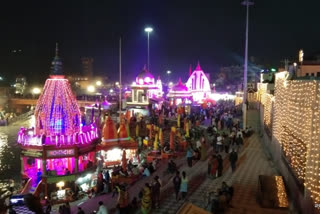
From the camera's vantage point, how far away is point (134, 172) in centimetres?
1733

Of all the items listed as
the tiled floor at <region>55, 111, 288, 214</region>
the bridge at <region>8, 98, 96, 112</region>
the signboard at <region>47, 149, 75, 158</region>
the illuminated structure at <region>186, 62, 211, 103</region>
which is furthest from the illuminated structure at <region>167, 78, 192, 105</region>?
the signboard at <region>47, 149, 75, 158</region>

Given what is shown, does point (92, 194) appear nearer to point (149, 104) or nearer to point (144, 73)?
point (149, 104)

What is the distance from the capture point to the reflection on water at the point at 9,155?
23.5m

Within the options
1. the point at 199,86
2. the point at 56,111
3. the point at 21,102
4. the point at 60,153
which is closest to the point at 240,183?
the point at 60,153

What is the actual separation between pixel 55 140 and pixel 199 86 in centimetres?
3382

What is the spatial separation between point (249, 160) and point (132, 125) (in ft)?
45.5

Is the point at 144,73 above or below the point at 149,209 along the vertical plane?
above

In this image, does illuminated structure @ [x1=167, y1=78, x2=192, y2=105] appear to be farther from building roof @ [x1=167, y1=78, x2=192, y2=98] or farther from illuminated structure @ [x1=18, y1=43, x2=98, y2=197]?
illuminated structure @ [x1=18, y1=43, x2=98, y2=197]

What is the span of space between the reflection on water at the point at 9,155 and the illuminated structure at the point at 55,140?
16.2 feet

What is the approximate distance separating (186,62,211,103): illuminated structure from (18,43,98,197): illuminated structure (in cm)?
3053

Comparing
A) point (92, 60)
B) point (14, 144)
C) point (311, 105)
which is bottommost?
point (14, 144)

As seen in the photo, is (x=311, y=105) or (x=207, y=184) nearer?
(x=311, y=105)

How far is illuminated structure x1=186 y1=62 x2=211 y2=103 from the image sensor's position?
48.8 meters

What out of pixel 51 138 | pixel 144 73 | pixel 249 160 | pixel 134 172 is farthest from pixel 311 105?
pixel 144 73
